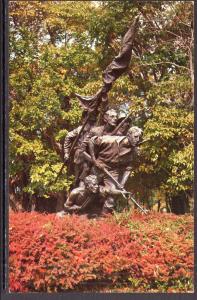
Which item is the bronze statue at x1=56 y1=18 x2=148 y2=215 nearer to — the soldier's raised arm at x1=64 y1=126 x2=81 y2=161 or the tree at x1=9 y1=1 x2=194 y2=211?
the soldier's raised arm at x1=64 y1=126 x2=81 y2=161

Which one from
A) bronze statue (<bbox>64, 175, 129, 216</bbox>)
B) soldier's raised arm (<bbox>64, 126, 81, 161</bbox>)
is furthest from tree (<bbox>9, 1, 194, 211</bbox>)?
bronze statue (<bbox>64, 175, 129, 216</bbox>)

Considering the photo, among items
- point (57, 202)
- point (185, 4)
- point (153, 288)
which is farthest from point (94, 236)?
point (185, 4)

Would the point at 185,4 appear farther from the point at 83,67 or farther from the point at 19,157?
the point at 19,157

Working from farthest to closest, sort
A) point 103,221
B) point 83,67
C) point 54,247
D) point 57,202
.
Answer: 1. point 83,67
2. point 57,202
3. point 103,221
4. point 54,247

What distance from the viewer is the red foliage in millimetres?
4559

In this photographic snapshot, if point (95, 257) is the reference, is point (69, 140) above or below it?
above

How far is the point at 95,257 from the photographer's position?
182 inches

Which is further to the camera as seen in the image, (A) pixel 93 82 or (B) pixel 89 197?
(A) pixel 93 82

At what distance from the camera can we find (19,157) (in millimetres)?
6617

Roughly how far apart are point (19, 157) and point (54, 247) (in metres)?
2.26

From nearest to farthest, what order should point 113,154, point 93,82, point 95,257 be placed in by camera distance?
1. point 95,257
2. point 113,154
3. point 93,82

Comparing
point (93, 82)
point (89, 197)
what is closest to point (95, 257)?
point (89, 197)

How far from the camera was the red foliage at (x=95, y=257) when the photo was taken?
4.56 meters

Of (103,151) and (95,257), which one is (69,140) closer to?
(103,151)
